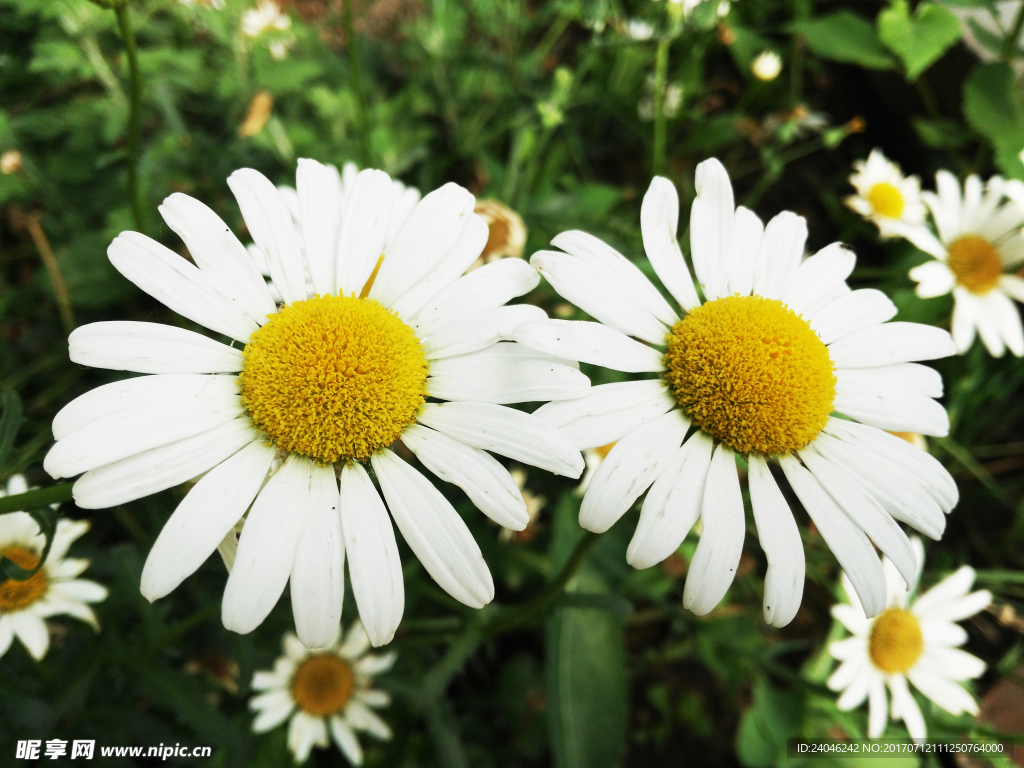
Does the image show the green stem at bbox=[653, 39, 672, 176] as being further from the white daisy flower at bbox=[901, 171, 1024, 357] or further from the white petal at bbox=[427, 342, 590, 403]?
the white petal at bbox=[427, 342, 590, 403]

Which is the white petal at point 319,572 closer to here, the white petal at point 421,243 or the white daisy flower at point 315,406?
the white daisy flower at point 315,406

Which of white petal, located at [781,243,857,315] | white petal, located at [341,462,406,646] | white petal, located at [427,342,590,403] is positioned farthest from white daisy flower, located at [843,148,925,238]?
white petal, located at [341,462,406,646]

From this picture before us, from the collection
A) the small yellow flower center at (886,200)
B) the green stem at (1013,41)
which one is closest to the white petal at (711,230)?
the small yellow flower center at (886,200)

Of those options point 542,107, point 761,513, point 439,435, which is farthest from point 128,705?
point 542,107

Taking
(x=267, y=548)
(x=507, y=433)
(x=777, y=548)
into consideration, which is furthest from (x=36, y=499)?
(x=777, y=548)

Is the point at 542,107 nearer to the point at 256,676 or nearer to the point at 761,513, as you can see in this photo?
the point at 761,513

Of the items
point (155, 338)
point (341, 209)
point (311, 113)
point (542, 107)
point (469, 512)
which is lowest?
point (469, 512)
